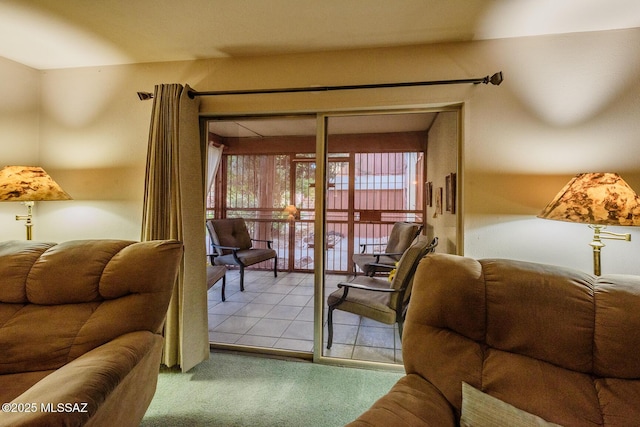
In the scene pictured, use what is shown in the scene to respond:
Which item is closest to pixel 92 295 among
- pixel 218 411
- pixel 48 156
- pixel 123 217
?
pixel 218 411

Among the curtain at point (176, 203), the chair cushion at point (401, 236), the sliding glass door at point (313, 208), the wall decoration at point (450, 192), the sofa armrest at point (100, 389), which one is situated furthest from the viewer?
the chair cushion at point (401, 236)

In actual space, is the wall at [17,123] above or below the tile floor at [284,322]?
above

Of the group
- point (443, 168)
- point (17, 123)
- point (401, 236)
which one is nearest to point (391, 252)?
point (401, 236)

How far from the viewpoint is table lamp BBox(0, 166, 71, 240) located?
197 cm

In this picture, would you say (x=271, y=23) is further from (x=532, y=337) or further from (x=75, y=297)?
(x=532, y=337)

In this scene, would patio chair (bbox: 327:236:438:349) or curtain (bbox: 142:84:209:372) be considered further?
patio chair (bbox: 327:236:438:349)

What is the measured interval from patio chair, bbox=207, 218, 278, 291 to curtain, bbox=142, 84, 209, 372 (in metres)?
0.85

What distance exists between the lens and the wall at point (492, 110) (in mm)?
1840

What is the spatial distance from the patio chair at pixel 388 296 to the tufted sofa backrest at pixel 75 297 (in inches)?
55.5

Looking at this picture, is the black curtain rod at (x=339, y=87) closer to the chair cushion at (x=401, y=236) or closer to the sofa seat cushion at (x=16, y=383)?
the chair cushion at (x=401, y=236)

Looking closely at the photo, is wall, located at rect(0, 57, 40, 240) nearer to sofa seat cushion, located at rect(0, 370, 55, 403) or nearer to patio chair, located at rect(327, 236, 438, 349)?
sofa seat cushion, located at rect(0, 370, 55, 403)

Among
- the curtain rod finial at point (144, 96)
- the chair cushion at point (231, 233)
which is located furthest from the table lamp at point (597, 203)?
the curtain rod finial at point (144, 96)

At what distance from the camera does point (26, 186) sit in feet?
6.64

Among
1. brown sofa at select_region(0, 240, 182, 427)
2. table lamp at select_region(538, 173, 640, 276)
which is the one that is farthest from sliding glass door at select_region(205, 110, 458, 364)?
brown sofa at select_region(0, 240, 182, 427)
